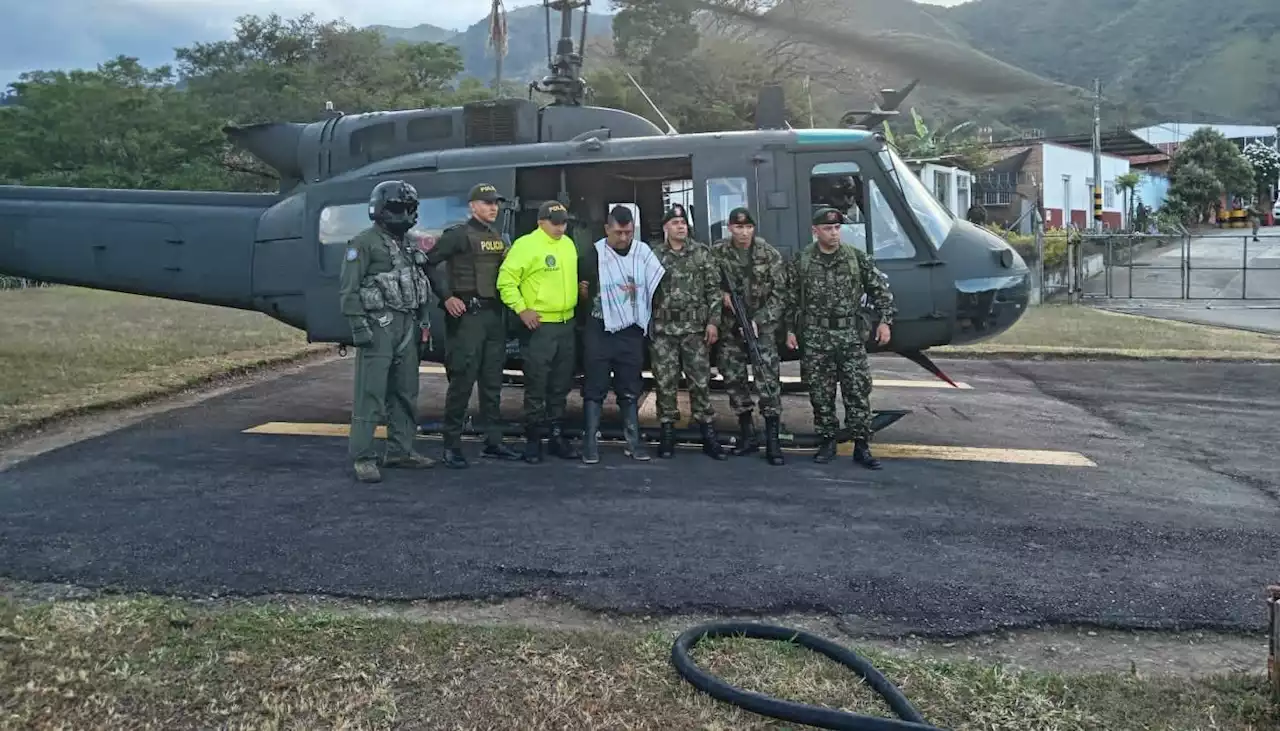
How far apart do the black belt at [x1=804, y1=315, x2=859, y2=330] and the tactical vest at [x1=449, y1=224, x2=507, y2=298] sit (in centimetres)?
214

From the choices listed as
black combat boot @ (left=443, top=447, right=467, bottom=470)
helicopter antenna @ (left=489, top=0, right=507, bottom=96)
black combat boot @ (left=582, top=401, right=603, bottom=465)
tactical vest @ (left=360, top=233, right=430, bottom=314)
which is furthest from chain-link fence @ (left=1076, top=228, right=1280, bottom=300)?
helicopter antenna @ (left=489, top=0, right=507, bottom=96)

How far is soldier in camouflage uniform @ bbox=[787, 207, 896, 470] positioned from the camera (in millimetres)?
6219

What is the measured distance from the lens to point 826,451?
6426mm

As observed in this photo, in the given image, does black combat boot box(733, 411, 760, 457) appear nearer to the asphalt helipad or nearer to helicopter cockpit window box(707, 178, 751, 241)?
the asphalt helipad

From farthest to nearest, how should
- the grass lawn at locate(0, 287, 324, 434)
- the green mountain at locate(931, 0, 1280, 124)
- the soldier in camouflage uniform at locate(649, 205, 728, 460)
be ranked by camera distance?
the grass lawn at locate(0, 287, 324, 434) < the green mountain at locate(931, 0, 1280, 124) < the soldier in camouflage uniform at locate(649, 205, 728, 460)

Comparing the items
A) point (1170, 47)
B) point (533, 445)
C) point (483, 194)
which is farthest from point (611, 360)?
point (1170, 47)

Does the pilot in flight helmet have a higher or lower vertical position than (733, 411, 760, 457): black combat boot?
higher

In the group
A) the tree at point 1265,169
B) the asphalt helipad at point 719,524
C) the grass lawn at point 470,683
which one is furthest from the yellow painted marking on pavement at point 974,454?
A: the tree at point 1265,169

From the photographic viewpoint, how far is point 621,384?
21.3ft

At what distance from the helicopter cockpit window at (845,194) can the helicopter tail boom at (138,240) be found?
4529mm

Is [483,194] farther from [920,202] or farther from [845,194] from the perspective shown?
[920,202]

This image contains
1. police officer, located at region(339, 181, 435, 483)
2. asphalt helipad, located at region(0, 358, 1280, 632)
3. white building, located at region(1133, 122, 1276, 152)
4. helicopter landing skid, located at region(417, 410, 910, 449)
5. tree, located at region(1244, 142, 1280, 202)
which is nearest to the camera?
asphalt helipad, located at region(0, 358, 1280, 632)

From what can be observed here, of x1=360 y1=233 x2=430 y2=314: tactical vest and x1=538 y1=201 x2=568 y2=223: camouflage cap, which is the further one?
x1=538 y1=201 x2=568 y2=223: camouflage cap

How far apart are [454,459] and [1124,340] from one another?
33.7 feet
